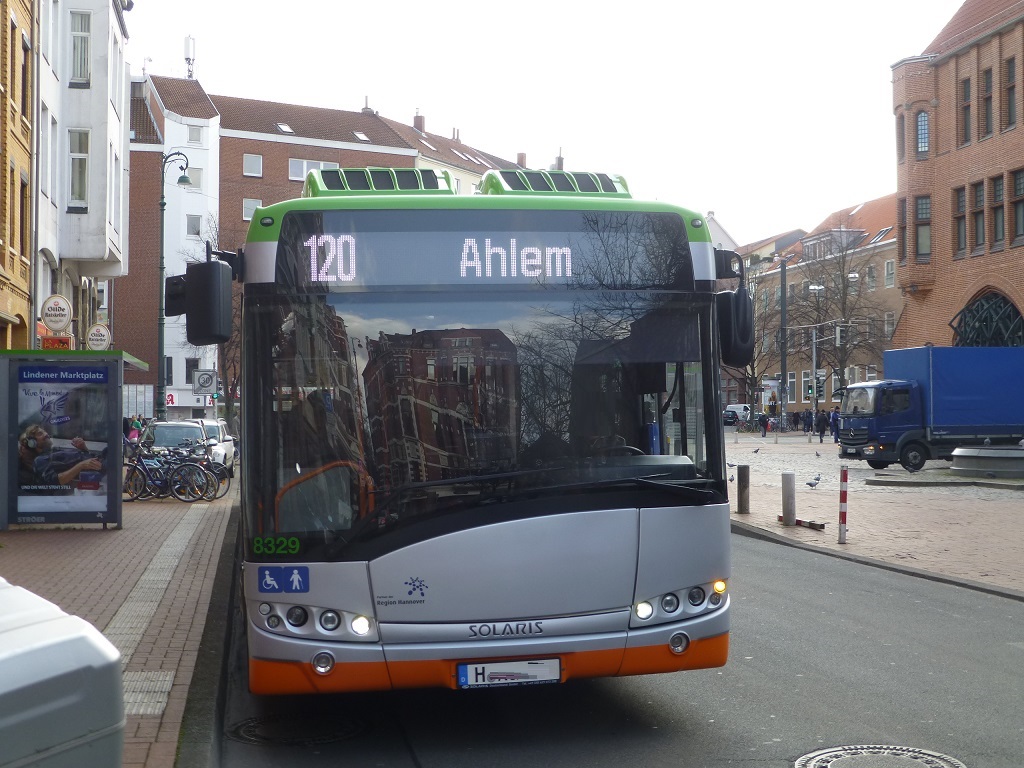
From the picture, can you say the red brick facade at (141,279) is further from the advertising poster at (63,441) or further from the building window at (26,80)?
the advertising poster at (63,441)

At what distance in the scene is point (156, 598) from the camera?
9.89 metres

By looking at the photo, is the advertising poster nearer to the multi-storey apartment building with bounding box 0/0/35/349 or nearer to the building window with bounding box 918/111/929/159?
the multi-storey apartment building with bounding box 0/0/35/349

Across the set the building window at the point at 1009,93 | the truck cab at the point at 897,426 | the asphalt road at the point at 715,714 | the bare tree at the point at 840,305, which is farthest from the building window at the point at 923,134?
the asphalt road at the point at 715,714

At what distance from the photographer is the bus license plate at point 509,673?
5.89 m

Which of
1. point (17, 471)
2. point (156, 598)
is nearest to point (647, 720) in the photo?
point (156, 598)

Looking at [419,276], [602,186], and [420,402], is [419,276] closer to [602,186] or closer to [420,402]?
[420,402]

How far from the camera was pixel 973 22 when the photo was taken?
45.8m

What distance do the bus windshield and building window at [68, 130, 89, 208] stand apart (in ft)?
94.7

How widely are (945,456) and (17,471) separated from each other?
87.1 ft

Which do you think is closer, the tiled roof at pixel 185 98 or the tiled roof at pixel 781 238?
the tiled roof at pixel 185 98

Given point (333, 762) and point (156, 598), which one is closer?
point (333, 762)

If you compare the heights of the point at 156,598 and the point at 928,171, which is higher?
the point at 928,171

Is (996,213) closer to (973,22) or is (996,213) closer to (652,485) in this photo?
(973,22)

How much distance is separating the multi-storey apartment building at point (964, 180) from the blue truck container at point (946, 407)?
6.46 meters
